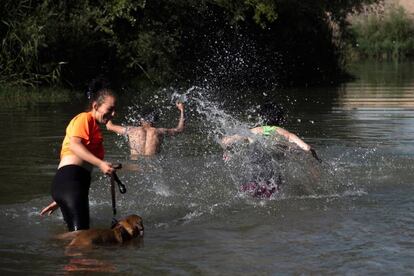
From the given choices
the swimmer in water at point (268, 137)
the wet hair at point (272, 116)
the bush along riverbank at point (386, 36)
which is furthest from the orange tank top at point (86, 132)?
the bush along riverbank at point (386, 36)

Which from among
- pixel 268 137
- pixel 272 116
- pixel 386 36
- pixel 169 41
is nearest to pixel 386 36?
pixel 386 36

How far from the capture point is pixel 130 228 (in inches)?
303

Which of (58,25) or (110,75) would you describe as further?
(110,75)

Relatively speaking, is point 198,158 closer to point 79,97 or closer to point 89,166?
point 89,166

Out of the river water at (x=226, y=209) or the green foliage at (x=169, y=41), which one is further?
the green foliage at (x=169, y=41)

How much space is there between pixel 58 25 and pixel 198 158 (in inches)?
591

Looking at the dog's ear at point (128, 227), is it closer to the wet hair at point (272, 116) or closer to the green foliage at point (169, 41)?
the wet hair at point (272, 116)

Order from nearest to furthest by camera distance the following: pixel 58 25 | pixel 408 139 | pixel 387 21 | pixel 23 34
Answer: pixel 408 139 → pixel 23 34 → pixel 58 25 → pixel 387 21

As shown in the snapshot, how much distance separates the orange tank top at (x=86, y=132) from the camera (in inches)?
298

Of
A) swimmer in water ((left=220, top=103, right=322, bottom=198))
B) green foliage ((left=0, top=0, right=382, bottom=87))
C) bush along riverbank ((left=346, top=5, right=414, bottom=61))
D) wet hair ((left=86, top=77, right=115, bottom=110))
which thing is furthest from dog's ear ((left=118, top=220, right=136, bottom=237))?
bush along riverbank ((left=346, top=5, right=414, bottom=61))

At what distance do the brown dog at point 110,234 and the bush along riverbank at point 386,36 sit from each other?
211 ft

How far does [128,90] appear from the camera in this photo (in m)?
30.2

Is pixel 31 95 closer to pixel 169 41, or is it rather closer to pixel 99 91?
pixel 169 41

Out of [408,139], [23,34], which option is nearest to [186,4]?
[23,34]
